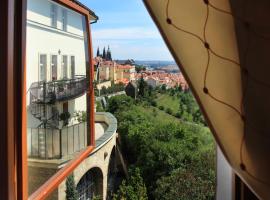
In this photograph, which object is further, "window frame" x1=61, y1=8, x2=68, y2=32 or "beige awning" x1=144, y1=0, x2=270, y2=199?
"window frame" x1=61, y1=8, x2=68, y2=32

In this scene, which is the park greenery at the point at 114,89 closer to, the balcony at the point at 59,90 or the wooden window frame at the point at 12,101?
the balcony at the point at 59,90

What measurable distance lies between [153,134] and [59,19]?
103 inches

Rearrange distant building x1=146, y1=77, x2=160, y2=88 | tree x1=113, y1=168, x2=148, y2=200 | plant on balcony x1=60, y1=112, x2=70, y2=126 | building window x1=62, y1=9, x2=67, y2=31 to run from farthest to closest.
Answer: tree x1=113, y1=168, x2=148, y2=200 → distant building x1=146, y1=77, x2=160, y2=88 → plant on balcony x1=60, y1=112, x2=70, y2=126 → building window x1=62, y1=9, x2=67, y2=31

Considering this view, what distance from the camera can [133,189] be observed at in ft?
9.39

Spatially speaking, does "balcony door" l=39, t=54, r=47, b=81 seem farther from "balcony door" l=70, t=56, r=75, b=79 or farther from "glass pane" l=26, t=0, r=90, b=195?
"balcony door" l=70, t=56, r=75, b=79

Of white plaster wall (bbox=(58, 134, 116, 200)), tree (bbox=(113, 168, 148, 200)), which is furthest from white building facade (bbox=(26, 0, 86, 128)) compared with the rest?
tree (bbox=(113, 168, 148, 200))

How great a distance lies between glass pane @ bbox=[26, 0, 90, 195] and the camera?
2.68 ft

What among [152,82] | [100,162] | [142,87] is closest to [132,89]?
[142,87]

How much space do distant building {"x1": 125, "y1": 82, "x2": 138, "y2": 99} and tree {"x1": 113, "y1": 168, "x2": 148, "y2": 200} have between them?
992mm

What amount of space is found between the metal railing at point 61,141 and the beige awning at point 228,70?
587 millimetres

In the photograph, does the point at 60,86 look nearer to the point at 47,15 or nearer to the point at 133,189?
the point at 47,15

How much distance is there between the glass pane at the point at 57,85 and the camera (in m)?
0.82

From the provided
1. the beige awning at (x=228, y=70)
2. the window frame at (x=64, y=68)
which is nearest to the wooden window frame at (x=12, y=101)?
the beige awning at (x=228, y=70)
